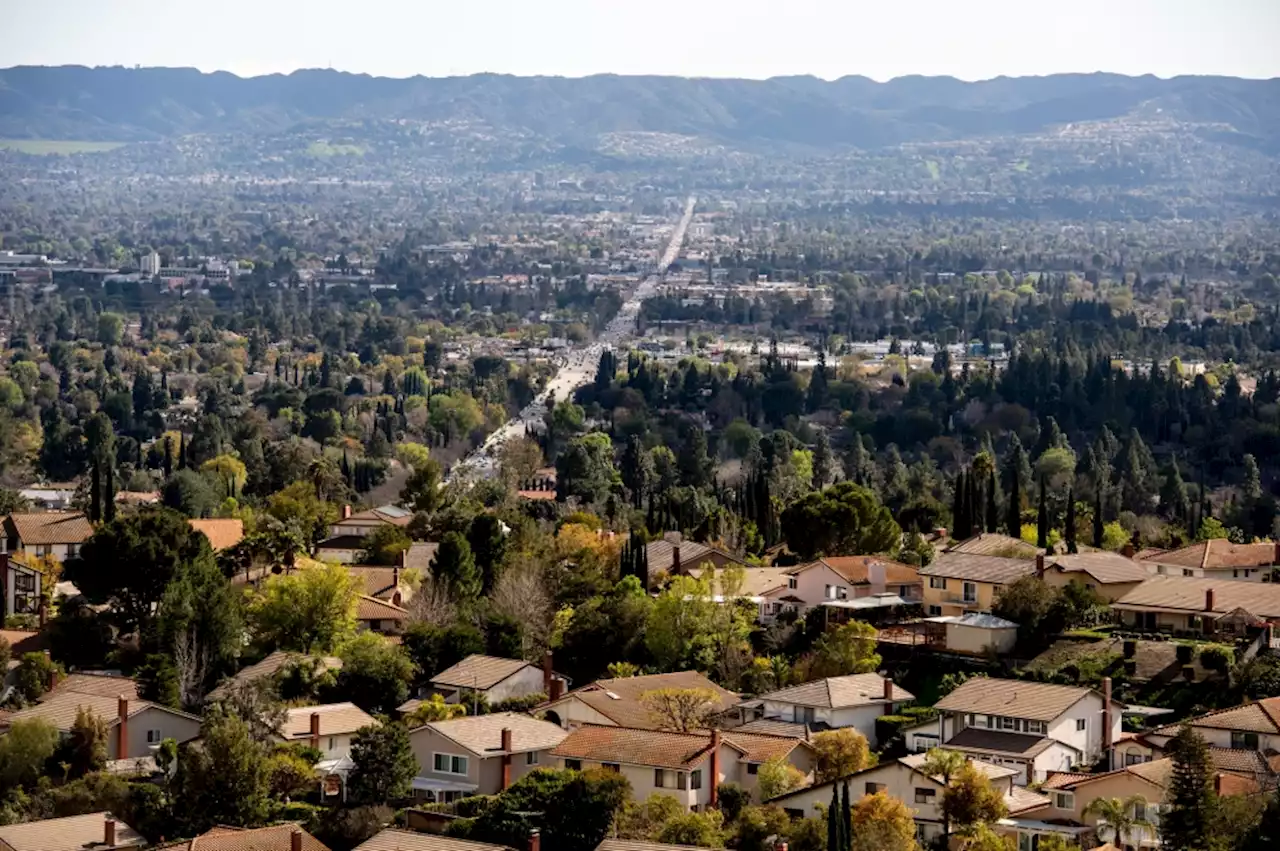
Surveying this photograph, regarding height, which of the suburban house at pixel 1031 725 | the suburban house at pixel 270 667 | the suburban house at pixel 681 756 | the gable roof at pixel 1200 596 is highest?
the gable roof at pixel 1200 596

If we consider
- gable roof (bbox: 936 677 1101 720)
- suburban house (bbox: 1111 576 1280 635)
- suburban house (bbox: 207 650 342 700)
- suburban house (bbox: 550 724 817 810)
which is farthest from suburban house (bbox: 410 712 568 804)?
suburban house (bbox: 1111 576 1280 635)

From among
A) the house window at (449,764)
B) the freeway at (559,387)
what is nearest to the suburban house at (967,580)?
the house window at (449,764)

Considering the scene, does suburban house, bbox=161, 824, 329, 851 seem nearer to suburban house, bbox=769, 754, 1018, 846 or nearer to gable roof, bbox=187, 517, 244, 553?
suburban house, bbox=769, 754, 1018, 846

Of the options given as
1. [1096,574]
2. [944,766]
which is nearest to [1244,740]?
[944,766]

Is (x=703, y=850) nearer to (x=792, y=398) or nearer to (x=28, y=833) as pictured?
(x=28, y=833)

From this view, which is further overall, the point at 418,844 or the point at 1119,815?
the point at 418,844

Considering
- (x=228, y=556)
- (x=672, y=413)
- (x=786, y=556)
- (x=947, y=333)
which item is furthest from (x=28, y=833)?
(x=947, y=333)

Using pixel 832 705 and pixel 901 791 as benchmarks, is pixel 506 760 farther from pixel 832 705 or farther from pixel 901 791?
pixel 901 791

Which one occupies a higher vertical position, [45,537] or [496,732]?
[496,732]

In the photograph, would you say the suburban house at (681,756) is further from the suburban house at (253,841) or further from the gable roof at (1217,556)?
the gable roof at (1217,556)
